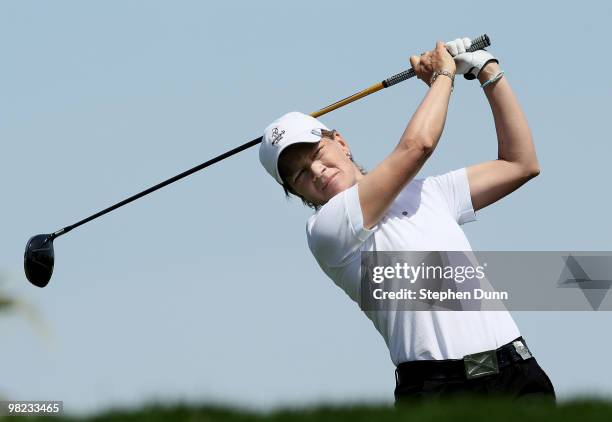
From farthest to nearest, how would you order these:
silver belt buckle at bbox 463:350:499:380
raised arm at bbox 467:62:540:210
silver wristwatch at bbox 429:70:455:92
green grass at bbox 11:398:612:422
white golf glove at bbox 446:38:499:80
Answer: white golf glove at bbox 446:38:499:80 → raised arm at bbox 467:62:540:210 → silver wristwatch at bbox 429:70:455:92 → silver belt buckle at bbox 463:350:499:380 → green grass at bbox 11:398:612:422

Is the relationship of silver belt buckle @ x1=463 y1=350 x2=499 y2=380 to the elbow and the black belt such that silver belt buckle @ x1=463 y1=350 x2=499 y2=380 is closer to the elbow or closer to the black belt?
the black belt

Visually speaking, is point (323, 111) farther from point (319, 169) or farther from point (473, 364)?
point (473, 364)

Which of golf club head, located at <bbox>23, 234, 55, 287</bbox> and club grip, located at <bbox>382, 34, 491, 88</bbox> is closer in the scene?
club grip, located at <bbox>382, 34, 491, 88</bbox>

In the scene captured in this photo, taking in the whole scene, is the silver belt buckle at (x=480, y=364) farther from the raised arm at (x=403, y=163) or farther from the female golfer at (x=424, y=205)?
the raised arm at (x=403, y=163)

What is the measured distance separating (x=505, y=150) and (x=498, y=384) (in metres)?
1.61

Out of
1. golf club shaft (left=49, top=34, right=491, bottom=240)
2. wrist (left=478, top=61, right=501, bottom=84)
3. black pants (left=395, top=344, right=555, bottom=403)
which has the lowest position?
black pants (left=395, top=344, right=555, bottom=403)

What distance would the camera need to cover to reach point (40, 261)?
962cm

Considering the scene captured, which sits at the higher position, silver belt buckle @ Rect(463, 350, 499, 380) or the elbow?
the elbow

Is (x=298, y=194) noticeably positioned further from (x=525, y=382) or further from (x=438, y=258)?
(x=525, y=382)

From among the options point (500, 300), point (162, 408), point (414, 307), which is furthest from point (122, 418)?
point (500, 300)

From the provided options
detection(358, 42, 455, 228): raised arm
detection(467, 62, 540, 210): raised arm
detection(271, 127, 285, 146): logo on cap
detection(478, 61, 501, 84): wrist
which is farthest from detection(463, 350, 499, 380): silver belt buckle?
detection(478, 61, 501, 84): wrist

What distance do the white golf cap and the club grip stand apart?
36.9 inches

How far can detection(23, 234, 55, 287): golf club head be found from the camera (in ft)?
31.5

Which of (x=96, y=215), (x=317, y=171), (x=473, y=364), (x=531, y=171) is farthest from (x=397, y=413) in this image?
(x=96, y=215)
